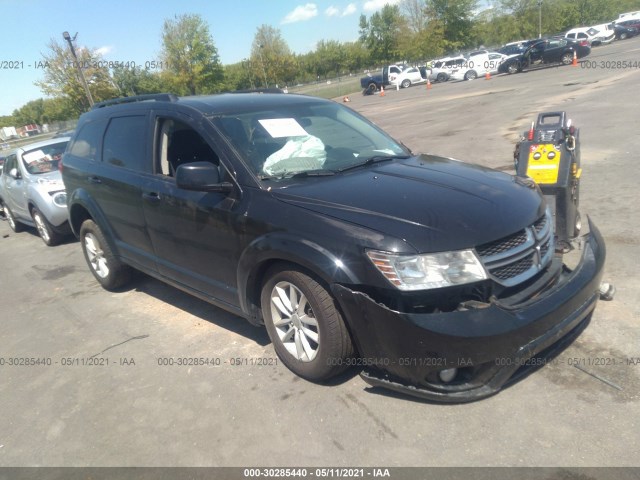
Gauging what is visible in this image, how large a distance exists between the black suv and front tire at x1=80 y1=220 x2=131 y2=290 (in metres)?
0.73

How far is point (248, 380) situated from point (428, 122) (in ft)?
46.3

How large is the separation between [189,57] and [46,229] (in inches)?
1640

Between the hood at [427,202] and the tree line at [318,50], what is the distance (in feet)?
111

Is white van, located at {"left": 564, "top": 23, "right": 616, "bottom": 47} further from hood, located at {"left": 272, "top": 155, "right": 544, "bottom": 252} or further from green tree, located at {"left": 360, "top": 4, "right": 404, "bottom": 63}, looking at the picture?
hood, located at {"left": 272, "top": 155, "right": 544, "bottom": 252}

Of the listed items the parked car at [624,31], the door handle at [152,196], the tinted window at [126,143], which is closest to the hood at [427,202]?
the door handle at [152,196]

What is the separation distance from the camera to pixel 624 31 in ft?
154

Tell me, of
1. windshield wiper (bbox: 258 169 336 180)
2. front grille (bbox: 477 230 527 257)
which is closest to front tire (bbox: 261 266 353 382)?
windshield wiper (bbox: 258 169 336 180)

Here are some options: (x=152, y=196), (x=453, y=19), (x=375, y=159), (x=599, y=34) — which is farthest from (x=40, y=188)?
(x=453, y=19)

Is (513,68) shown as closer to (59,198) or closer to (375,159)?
(59,198)

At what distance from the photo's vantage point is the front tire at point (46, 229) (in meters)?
8.09

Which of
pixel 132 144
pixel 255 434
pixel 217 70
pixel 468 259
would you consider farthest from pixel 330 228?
pixel 217 70

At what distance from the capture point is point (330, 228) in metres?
2.92

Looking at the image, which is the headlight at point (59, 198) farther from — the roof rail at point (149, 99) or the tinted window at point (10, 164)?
the roof rail at point (149, 99)

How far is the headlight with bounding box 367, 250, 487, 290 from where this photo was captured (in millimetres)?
2678
